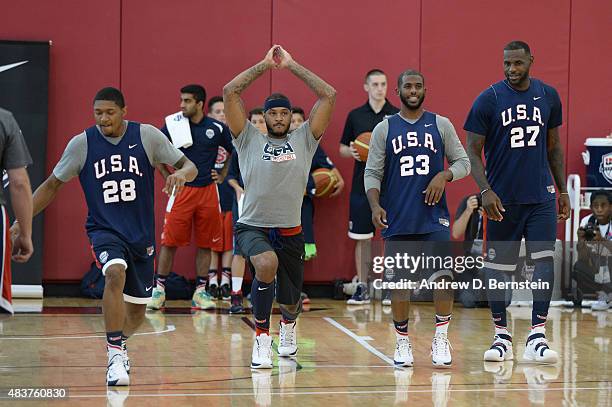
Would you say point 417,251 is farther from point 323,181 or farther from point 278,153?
point 323,181

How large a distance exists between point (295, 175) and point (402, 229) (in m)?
0.88

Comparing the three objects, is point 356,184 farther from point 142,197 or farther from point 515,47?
point 142,197

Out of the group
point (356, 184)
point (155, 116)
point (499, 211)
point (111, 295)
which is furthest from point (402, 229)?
point (155, 116)

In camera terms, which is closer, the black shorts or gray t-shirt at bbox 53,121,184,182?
gray t-shirt at bbox 53,121,184,182

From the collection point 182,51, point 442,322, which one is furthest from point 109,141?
point 182,51

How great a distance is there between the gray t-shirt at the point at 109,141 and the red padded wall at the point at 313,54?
5.58 metres

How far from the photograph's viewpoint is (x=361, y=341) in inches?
367

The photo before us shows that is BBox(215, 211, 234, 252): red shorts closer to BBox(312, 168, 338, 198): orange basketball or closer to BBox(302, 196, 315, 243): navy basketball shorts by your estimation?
BBox(302, 196, 315, 243): navy basketball shorts

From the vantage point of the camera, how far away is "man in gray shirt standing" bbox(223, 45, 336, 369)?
7648mm

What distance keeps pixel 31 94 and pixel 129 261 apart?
230 inches

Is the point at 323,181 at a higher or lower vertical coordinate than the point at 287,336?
higher

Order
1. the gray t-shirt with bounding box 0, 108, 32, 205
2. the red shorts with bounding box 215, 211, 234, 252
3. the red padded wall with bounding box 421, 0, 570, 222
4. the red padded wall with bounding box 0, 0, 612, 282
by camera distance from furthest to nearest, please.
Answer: the red padded wall with bounding box 421, 0, 570, 222
the red padded wall with bounding box 0, 0, 612, 282
the red shorts with bounding box 215, 211, 234, 252
the gray t-shirt with bounding box 0, 108, 32, 205

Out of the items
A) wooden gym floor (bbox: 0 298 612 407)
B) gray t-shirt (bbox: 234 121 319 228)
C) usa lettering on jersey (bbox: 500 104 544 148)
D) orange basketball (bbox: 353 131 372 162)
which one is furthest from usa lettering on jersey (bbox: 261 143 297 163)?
orange basketball (bbox: 353 131 372 162)

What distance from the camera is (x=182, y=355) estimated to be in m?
8.36
